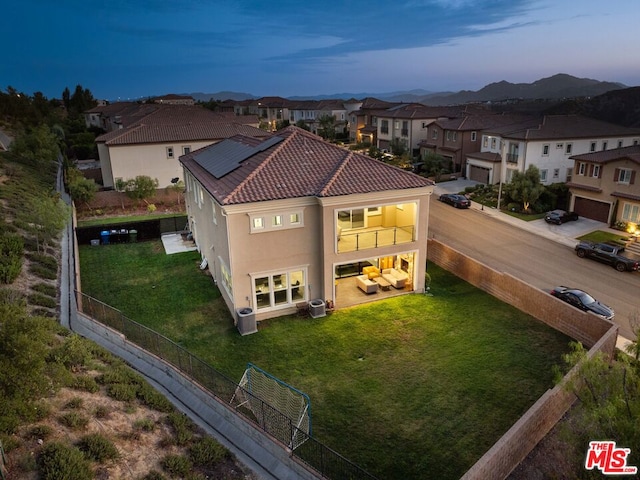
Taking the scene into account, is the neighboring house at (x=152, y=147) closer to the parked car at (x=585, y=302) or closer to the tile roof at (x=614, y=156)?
the tile roof at (x=614, y=156)

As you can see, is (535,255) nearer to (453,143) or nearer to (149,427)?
(149,427)

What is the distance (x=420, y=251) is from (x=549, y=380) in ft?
26.3

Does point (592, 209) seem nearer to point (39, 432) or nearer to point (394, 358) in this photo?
point (394, 358)

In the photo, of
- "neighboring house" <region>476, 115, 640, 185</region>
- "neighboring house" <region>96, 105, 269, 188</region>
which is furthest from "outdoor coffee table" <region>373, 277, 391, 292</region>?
"neighboring house" <region>476, 115, 640, 185</region>

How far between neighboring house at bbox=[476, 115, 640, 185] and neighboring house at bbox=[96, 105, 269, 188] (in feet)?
76.6

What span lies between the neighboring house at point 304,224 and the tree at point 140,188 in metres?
16.8

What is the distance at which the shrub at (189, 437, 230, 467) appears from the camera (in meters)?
10.4

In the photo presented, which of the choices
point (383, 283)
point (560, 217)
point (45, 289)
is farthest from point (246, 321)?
point (560, 217)

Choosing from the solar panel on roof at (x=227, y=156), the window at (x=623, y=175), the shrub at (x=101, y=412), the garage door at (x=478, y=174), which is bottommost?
the shrub at (x=101, y=412)

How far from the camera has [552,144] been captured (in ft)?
134

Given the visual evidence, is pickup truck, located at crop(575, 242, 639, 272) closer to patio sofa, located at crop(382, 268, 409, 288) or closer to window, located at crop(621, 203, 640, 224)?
window, located at crop(621, 203, 640, 224)

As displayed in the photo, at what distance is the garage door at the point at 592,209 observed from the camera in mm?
32562

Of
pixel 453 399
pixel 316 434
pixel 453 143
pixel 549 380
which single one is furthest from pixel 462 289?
pixel 453 143

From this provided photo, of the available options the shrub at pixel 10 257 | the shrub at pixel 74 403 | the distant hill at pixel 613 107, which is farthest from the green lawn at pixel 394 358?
the distant hill at pixel 613 107
